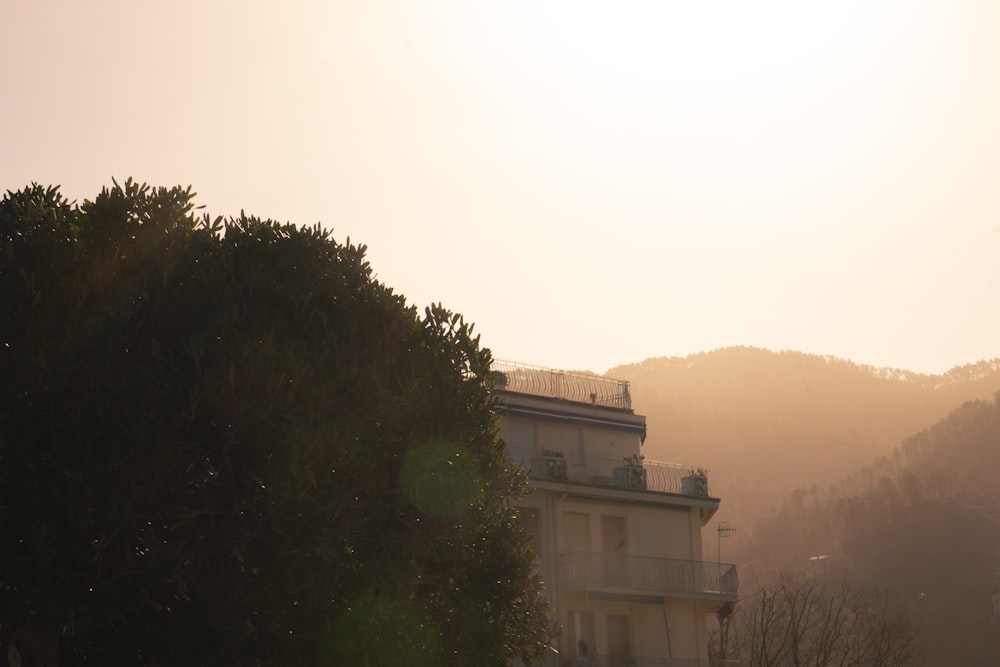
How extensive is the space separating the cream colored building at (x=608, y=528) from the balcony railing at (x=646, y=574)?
42 millimetres

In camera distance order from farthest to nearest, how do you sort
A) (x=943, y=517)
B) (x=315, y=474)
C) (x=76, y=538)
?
1. (x=943, y=517)
2. (x=315, y=474)
3. (x=76, y=538)

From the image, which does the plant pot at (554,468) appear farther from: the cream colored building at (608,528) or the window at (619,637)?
the window at (619,637)

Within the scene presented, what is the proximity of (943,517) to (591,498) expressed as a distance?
422ft

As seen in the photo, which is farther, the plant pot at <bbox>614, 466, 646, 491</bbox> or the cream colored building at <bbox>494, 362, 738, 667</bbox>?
the plant pot at <bbox>614, 466, 646, 491</bbox>

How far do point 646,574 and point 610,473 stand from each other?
399 centimetres

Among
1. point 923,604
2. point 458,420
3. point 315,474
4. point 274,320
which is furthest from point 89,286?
point 923,604

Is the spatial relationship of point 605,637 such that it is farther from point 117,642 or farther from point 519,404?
point 117,642

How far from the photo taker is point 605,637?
1734 inches

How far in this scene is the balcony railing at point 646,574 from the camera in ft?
142

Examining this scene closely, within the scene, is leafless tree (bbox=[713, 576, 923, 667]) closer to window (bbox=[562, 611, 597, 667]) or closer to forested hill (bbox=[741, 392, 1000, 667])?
window (bbox=[562, 611, 597, 667])

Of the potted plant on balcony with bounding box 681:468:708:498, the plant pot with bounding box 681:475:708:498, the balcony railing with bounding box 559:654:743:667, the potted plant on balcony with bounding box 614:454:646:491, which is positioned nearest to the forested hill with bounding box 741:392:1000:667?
the potted plant on balcony with bounding box 681:468:708:498

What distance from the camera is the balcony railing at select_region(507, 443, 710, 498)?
4431cm

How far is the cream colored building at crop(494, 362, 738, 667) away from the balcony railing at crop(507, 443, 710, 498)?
0.15 ft

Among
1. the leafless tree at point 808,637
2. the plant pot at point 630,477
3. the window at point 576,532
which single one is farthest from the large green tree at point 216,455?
the plant pot at point 630,477
